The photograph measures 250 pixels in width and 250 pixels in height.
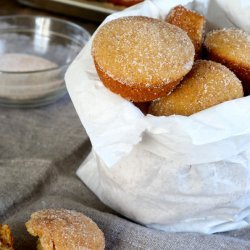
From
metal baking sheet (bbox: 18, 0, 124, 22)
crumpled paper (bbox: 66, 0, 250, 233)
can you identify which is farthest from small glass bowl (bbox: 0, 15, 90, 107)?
crumpled paper (bbox: 66, 0, 250, 233)

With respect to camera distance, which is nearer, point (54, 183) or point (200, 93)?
point (200, 93)

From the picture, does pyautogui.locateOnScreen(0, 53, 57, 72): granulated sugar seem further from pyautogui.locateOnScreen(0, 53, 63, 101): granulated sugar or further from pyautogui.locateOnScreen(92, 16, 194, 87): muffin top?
pyautogui.locateOnScreen(92, 16, 194, 87): muffin top

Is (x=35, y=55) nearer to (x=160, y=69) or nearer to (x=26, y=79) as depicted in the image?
(x=26, y=79)

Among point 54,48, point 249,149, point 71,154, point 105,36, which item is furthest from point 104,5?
point 249,149

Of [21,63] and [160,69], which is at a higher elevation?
[160,69]

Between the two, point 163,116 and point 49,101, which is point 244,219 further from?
point 49,101

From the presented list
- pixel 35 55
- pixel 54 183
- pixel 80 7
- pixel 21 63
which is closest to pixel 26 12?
pixel 80 7

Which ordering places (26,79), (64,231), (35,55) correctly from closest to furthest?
(64,231)
(26,79)
(35,55)

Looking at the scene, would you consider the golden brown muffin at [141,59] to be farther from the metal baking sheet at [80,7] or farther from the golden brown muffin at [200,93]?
the metal baking sheet at [80,7]
